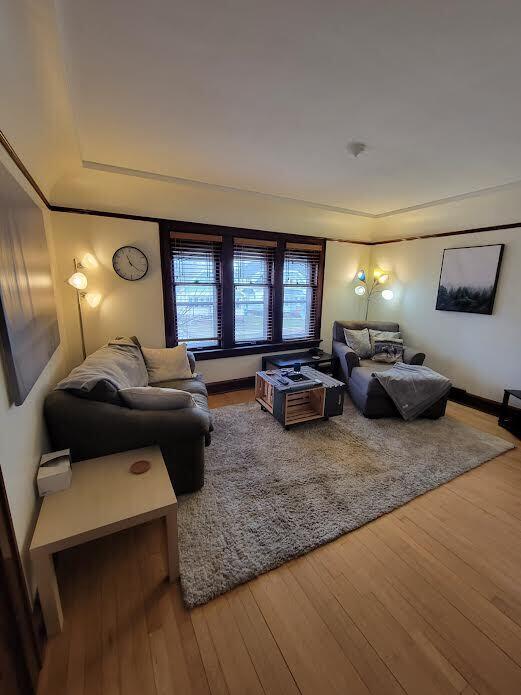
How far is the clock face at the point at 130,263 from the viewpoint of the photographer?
3191mm

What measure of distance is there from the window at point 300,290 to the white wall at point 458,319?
1.26m

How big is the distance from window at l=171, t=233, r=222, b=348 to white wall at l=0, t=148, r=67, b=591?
1.94 m

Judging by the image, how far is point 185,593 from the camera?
138 centimetres

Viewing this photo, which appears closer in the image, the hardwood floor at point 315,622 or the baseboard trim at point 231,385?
the hardwood floor at point 315,622

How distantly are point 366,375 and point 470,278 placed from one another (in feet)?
6.29

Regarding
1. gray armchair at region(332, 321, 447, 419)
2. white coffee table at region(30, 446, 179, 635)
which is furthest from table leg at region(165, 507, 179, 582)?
gray armchair at region(332, 321, 447, 419)

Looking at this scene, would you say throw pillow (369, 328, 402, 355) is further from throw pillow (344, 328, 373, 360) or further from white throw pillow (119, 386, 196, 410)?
white throw pillow (119, 386, 196, 410)

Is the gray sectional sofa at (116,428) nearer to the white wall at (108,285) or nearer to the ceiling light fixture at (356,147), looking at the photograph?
the white wall at (108,285)

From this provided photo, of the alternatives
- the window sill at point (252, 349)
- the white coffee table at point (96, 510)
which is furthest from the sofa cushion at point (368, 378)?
the white coffee table at point (96, 510)

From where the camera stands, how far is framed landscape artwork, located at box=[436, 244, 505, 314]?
3420 millimetres

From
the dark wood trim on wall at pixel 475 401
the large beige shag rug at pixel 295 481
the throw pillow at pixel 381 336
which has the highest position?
the throw pillow at pixel 381 336

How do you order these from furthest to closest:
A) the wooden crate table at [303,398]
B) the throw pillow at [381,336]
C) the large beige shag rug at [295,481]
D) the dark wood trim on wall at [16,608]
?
the throw pillow at [381,336] → the wooden crate table at [303,398] → the large beige shag rug at [295,481] → the dark wood trim on wall at [16,608]

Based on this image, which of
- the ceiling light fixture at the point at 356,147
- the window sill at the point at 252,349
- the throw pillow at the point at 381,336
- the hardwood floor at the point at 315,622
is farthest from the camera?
the throw pillow at the point at 381,336

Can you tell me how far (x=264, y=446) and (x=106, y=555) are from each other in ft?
4.60
